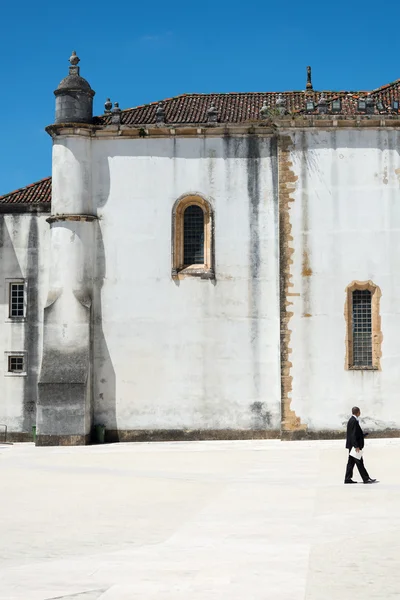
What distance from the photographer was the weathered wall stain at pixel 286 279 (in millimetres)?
27766

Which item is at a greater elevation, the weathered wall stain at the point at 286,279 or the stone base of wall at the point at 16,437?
the weathered wall stain at the point at 286,279

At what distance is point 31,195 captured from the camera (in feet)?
104

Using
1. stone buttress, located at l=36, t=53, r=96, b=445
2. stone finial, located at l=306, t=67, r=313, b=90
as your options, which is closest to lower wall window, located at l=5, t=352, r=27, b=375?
stone buttress, located at l=36, t=53, r=96, b=445

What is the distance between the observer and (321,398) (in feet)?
91.1

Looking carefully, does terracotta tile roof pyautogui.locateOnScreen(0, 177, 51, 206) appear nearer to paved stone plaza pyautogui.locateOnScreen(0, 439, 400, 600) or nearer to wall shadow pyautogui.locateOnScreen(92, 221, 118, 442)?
wall shadow pyautogui.locateOnScreen(92, 221, 118, 442)

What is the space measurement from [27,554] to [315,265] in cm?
1849

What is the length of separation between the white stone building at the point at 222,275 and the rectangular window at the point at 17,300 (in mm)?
2332

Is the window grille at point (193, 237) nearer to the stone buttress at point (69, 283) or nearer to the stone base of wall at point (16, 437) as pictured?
the stone buttress at point (69, 283)

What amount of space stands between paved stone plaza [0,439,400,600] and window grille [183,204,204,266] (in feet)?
28.2

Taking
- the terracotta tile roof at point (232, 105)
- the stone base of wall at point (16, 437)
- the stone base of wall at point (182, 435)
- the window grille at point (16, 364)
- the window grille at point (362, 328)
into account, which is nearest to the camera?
the window grille at point (362, 328)

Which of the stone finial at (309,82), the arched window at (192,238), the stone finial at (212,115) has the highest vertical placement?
the stone finial at (309,82)

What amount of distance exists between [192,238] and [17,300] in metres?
6.37

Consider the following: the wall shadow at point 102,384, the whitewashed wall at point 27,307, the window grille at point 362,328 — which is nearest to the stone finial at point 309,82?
the window grille at point 362,328

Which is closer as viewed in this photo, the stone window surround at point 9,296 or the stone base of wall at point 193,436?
the stone base of wall at point 193,436
